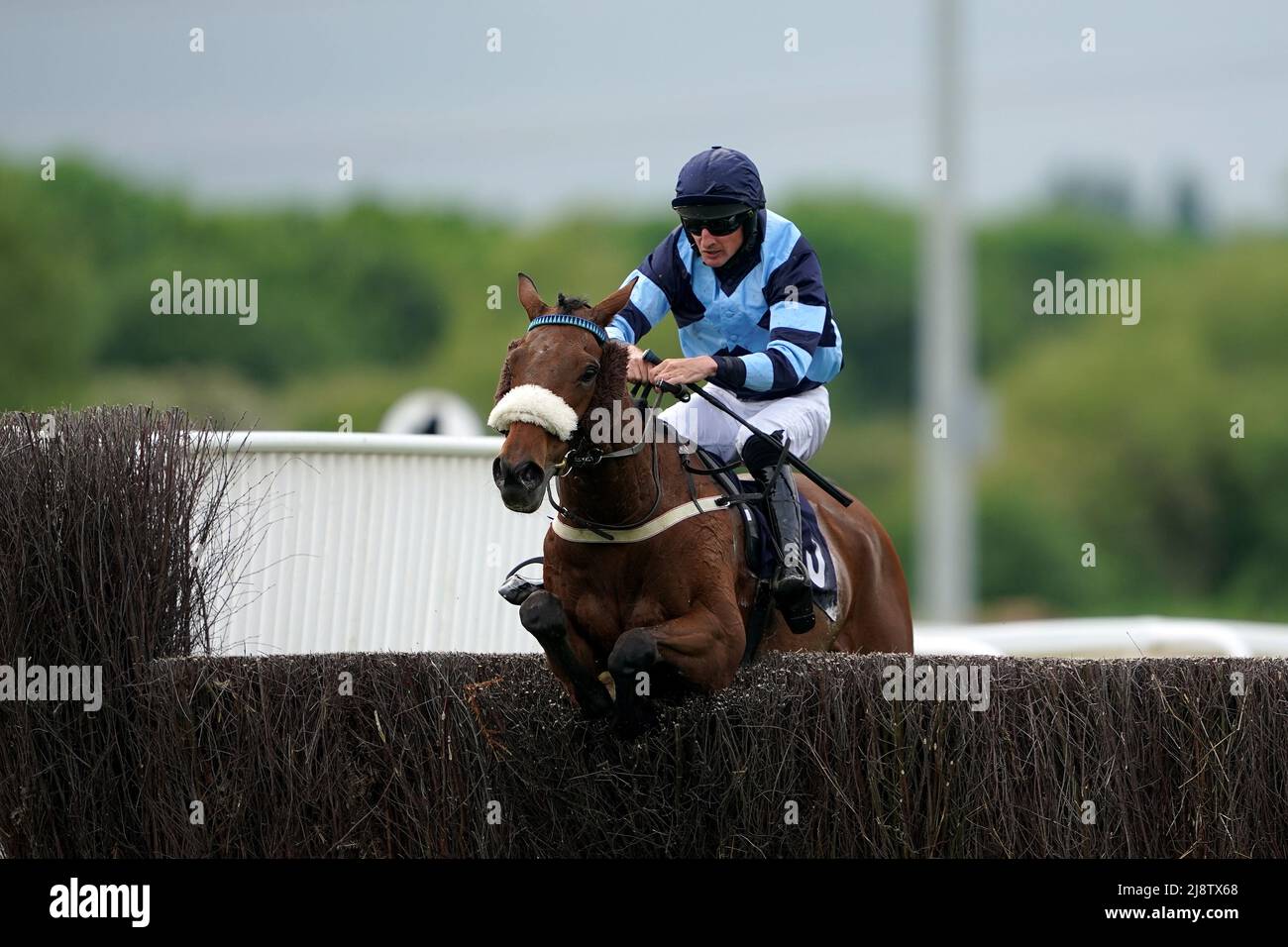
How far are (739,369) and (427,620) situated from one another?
11.6 feet

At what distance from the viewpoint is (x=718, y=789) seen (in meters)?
6.83

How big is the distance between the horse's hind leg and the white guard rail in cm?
273

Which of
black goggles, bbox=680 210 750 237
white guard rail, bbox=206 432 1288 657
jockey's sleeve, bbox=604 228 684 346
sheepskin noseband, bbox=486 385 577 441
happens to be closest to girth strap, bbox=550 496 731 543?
sheepskin noseband, bbox=486 385 577 441

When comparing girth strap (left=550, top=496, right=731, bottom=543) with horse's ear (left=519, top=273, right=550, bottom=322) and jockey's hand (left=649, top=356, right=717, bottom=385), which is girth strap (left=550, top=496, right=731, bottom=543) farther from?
horse's ear (left=519, top=273, right=550, bottom=322)

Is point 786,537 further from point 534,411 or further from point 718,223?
point 534,411

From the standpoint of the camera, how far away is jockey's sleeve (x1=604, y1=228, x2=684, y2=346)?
737 cm

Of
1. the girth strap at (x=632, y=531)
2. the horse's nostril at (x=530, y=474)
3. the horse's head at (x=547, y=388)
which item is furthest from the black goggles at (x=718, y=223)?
the horse's nostril at (x=530, y=474)

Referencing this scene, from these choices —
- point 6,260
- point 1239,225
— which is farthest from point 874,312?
point 6,260

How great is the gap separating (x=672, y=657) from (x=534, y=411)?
1030 millimetres

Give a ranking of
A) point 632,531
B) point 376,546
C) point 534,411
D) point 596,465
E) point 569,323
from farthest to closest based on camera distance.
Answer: point 376,546, point 632,531, point 596,465, point 569,323, point 534,411

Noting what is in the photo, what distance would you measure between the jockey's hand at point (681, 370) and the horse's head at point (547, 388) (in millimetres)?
206

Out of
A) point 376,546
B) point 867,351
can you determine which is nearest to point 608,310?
point 376,546

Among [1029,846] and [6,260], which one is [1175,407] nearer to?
[6,260]

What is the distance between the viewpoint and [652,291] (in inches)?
294
